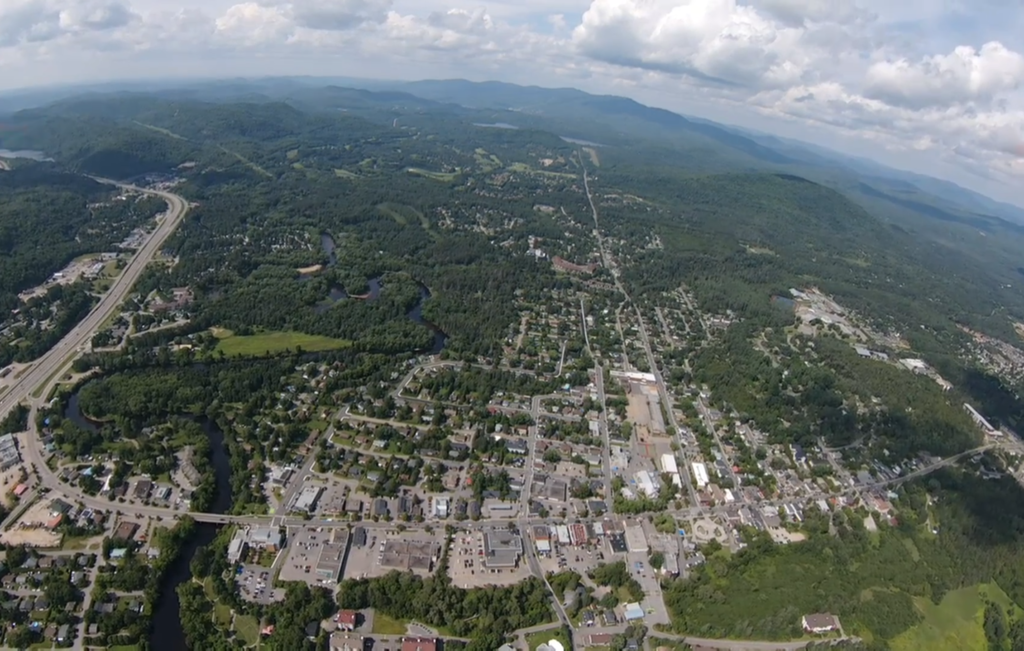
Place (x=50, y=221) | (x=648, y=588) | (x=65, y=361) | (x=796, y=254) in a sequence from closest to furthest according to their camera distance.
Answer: (x=648, y=588) → (x=65, y=361) → (x=50, y=221) → (x=796, y=254)

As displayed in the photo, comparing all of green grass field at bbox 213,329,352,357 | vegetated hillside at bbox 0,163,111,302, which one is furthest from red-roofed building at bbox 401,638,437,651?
vegetated hillside at bbox 0,163,111,302

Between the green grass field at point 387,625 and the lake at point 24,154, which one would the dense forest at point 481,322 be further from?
the lake at point 24,154

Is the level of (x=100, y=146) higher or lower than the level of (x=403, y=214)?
higher

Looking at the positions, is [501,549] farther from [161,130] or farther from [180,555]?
[161,130]

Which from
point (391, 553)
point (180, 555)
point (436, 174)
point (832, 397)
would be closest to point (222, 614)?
point (180, 555)

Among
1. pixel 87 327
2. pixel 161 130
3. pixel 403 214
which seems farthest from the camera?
pixel 161 130

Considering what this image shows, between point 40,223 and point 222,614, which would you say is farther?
point 40,223

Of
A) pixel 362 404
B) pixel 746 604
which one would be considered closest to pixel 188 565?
pixel 362 404

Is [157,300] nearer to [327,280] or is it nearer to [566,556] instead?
[327,280]
